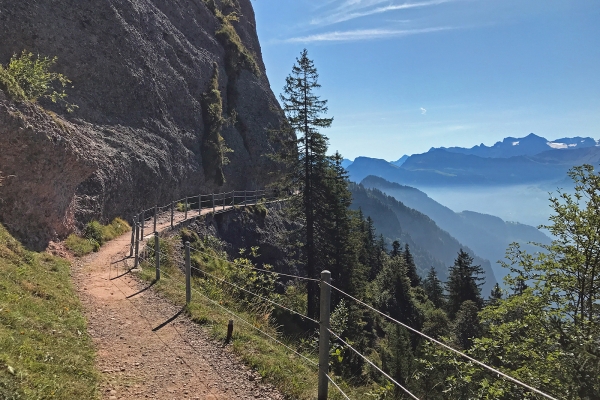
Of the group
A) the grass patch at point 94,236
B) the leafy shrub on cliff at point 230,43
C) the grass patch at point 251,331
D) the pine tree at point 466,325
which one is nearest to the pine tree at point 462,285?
the pine tree at point 466,325

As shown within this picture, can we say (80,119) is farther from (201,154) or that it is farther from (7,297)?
(7,297)

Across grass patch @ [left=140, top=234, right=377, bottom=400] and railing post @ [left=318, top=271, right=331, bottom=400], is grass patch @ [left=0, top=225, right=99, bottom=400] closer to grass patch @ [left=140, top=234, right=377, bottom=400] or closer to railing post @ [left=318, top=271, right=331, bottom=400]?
grass patch @ [left=140, top=234, right=377, bottom=400]

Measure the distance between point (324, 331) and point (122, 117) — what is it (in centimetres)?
2461

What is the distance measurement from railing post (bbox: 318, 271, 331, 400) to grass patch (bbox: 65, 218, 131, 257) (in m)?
12.4

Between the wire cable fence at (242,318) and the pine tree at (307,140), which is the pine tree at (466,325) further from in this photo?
the wire cable fence at (242,318)

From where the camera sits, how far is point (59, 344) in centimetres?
589

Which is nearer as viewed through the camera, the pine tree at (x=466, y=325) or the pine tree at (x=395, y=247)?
the pine tree at (x=466, y=325)

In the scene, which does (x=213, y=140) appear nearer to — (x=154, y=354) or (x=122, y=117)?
(x=122, y=117)

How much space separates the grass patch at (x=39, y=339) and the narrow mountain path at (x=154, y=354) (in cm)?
35

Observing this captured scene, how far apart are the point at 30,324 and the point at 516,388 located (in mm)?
11152

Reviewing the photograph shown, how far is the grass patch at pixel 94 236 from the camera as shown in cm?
1423

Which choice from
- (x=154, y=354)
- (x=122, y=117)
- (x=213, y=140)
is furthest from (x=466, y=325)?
(x=154, y=354)

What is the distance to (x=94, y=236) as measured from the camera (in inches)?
653

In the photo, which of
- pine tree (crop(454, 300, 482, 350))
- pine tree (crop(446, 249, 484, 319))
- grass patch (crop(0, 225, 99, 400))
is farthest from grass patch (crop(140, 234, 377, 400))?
pine tree (crop(446, 249, 484, 319))
